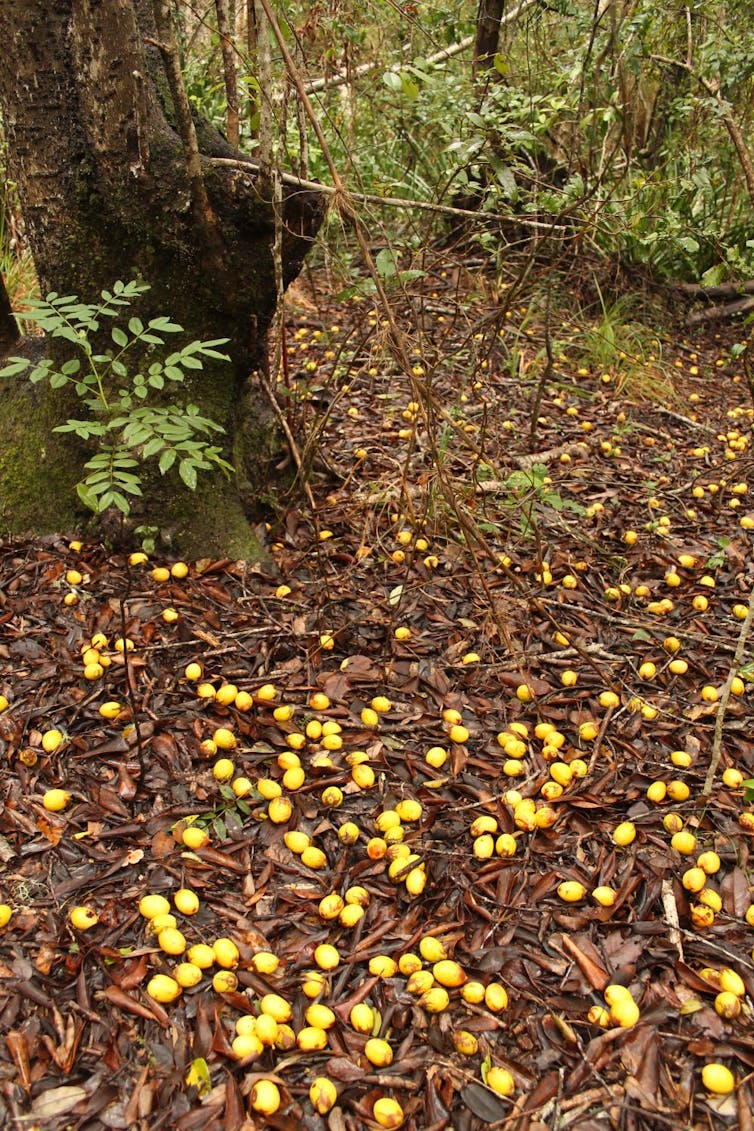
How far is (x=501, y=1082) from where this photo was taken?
1.82m

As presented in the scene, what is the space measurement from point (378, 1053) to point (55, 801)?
117cm

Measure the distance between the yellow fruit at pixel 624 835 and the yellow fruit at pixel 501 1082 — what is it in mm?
779

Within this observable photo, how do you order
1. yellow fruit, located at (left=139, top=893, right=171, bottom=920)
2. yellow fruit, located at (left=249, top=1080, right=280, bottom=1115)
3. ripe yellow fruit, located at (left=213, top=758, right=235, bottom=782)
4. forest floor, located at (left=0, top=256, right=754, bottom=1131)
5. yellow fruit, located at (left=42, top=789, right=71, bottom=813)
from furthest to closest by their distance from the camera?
ripe yellow fruit, located at (left=213, top=758, right=235, bottom=782) < yellow fruit, located at (left=42, top=789, right=71, bottom=813) < yellow fruit, located at (left=139, top=893, right=171, bottom=920) < forest floor, located at (left=0, top=256, right=754, bottom=1131) < yellow fruit, located at (left=249, top=1080, right=280, bottom=1115)

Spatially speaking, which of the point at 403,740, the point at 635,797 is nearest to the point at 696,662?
the point at 635,797

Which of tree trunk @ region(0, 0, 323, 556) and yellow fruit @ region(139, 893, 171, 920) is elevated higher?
tree trunk @ region(0, 0, 323, 556)

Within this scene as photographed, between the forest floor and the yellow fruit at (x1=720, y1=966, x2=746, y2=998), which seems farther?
the yellow fruit at (x1=720, y1=966, x2=746, y2=998)

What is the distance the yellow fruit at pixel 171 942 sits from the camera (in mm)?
2008

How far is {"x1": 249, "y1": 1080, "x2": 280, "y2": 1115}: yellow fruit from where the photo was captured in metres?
1.72

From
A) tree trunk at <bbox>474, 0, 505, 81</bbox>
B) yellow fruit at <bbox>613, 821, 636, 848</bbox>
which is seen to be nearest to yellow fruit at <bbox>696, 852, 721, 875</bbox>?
yellow fruit at <bbox>613, 821, 636, 848</bbox>

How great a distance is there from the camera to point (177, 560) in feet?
10.5

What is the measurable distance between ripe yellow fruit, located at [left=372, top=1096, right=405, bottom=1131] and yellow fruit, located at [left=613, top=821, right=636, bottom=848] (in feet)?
3.30

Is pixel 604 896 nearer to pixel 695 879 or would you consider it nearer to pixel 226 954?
pixel 695 879

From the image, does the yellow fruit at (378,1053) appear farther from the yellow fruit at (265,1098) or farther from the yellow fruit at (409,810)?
the yellow fruit at (409,810)

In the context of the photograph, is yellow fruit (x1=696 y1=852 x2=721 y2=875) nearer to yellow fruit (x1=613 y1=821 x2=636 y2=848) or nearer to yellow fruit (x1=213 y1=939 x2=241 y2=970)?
yellow fruit (x1=613 y1=821 x2=636 y2=848)
